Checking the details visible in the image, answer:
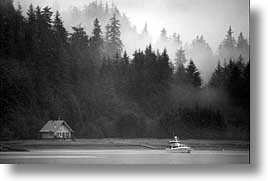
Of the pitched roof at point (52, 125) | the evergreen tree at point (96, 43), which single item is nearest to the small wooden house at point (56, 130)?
the pitched roof at point (52, 125)

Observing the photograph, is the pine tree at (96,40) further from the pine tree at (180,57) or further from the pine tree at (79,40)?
the pine tree at (180,57)

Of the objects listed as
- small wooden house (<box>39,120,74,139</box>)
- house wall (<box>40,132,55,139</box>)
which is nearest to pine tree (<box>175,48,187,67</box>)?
small wooden house (<box>39,120,74,139</box>)

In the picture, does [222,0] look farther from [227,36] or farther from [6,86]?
[6,86]

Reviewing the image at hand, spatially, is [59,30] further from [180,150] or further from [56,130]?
[180,150]

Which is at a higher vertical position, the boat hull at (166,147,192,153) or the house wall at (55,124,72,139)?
the house wall at (55,124,72,139)

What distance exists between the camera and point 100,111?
19.6ft

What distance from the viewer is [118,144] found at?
19.5 feet

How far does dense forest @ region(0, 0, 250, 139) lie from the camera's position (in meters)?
5.90

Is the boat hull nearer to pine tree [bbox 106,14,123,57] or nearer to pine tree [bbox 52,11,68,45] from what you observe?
pine tree [bbox 106,14,123,57]

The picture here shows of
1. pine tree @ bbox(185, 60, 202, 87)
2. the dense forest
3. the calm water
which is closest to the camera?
the calm water

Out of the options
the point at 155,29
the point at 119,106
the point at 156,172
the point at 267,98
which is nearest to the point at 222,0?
the point at 155,29

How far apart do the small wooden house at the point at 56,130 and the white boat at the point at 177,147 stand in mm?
1094

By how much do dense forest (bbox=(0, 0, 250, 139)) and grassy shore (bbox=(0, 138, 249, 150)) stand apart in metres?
0.06

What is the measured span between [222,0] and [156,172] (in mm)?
2026
